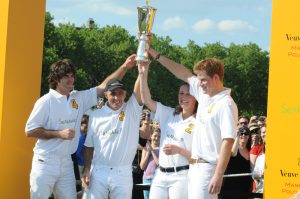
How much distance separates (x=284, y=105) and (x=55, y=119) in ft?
8.47

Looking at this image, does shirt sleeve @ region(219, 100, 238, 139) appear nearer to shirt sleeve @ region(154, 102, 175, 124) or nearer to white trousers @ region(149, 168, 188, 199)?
white trousers @ region(149, 168, 188, 199)

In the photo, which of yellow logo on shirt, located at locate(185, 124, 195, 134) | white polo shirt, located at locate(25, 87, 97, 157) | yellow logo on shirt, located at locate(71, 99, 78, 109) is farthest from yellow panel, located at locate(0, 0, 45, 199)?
yellow logo on shirt, located at locate(185, 124, 195, 134)

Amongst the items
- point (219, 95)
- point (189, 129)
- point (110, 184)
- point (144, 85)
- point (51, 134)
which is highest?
point (144, 85)

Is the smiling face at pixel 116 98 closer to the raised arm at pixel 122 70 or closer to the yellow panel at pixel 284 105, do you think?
the raised arm at pixel 122 70

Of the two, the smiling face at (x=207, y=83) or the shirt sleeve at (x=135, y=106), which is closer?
the smiling face at (x=207, y=83)

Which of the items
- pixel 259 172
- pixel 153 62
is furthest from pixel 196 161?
pixel 153 62

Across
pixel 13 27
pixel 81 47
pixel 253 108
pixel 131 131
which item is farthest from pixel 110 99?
pixel 253 108

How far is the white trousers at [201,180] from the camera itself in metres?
5.75

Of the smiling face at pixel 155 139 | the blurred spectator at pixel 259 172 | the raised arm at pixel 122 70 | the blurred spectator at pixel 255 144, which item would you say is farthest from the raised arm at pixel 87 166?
the blurred spectator at pixel 255 144

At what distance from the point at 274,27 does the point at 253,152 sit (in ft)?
11.0

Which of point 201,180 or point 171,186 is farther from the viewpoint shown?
point 171,186

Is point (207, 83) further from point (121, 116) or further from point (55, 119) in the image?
point (55, 119)

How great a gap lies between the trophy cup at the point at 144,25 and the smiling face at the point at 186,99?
1.74 feet

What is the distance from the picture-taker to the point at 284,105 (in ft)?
18.8
